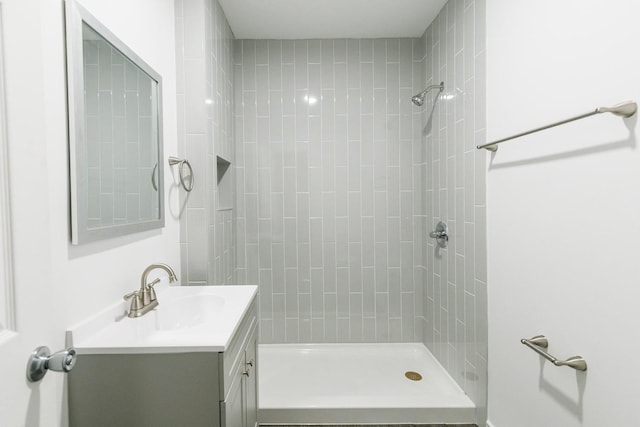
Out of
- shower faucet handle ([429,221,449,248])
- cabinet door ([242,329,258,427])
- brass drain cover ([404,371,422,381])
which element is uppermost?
shower faucet handle ([429,221,449,248])

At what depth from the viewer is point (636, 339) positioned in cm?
90

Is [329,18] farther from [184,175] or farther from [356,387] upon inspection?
[356,387]

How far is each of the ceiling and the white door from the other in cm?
173

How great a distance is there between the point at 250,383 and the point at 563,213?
4.67ft

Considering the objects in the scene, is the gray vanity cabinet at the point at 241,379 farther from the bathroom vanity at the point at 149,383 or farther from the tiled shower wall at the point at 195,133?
the tiled shower wall at the point at 195,133

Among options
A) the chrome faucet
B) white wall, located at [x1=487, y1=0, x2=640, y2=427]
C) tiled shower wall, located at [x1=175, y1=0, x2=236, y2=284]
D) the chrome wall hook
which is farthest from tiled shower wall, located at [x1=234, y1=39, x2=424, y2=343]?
the chrome wall hook

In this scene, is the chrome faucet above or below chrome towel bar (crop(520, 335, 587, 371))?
above

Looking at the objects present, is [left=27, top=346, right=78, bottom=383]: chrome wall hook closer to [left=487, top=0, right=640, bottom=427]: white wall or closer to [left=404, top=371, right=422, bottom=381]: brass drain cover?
[left=487, top=0, right=640, bottom=427]: white wall

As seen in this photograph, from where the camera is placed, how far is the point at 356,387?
2.14 metres

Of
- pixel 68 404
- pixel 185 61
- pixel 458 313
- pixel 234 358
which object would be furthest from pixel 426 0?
pixel 68 404

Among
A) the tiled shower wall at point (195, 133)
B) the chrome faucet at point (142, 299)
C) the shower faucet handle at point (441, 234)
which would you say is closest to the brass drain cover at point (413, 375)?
the shower faucet handle at point (441, 234)

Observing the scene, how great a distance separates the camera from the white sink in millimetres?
963

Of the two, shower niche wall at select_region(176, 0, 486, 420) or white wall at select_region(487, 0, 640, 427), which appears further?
shower niche wall at select_region(176, 0, 486, 420)

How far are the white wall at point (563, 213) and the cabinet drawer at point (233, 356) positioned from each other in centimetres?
115
